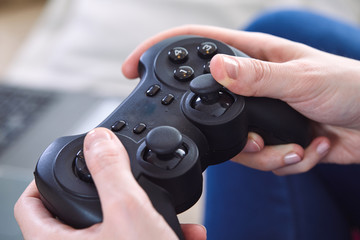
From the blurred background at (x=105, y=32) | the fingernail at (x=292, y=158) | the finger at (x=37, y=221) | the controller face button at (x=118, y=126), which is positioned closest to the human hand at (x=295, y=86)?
the fingernail at (x=292, y=158)

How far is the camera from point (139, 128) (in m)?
0.47

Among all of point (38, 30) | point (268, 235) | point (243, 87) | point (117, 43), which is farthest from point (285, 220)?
point (38, 30)

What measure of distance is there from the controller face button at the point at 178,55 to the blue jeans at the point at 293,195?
0.25 metres

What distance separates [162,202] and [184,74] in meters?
0.17

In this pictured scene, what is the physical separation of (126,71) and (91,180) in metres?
0.26

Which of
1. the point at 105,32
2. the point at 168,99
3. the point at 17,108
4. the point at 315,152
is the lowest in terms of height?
the point at 17,108

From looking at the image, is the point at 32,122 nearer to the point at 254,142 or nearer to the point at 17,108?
the point at 17,108

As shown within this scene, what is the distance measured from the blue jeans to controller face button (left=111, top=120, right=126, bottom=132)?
0.30 m

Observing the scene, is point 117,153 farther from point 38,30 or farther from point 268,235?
point 38,30

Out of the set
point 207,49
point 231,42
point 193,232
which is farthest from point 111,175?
point 231,42

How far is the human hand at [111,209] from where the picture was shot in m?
0.36

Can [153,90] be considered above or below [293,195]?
above

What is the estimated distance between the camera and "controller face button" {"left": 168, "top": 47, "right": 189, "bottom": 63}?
54 centimetres

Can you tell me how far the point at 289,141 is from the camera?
571mm
